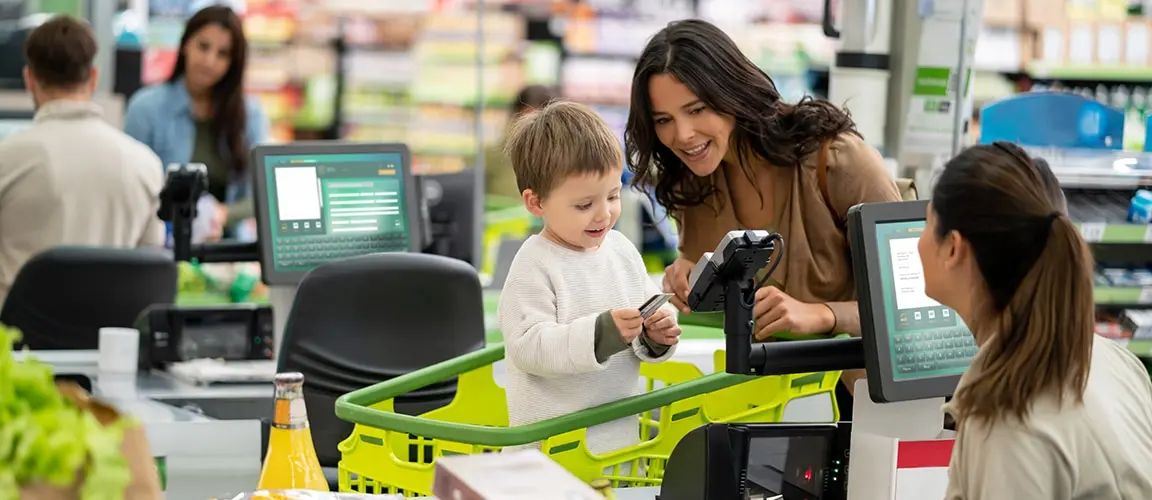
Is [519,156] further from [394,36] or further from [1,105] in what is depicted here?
[394,36]

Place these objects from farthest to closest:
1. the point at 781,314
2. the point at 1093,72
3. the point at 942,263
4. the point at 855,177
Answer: the point at 1093,72, the point at 855,177, the point at 781,314, the point at 942,263

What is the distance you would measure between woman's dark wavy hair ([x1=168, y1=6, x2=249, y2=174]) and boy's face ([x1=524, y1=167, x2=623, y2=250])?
3.28m

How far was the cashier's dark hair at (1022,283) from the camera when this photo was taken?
5.55 feet

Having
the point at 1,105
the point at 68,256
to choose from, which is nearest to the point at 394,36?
the point at 1,105

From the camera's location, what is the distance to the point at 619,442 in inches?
93.5

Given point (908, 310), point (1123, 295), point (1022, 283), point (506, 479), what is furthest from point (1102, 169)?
point (506, 479)

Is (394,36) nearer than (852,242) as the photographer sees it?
No

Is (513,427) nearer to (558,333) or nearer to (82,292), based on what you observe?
(558,333)

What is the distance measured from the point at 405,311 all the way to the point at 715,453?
1.63 meters

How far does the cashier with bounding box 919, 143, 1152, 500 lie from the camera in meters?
1.66

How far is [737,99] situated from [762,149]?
112mm

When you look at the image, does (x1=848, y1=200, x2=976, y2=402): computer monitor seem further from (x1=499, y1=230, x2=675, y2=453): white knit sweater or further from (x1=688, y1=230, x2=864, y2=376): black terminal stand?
(x1=499, y1=230, x2=675, y2=453): white knit sweater

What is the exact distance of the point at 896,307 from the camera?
2020 mm

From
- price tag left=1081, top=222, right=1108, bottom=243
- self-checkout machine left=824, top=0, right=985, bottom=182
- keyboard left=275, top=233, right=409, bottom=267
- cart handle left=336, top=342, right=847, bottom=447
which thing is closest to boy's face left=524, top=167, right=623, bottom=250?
cart handle left=336, top=342, right=847, bottom=447
